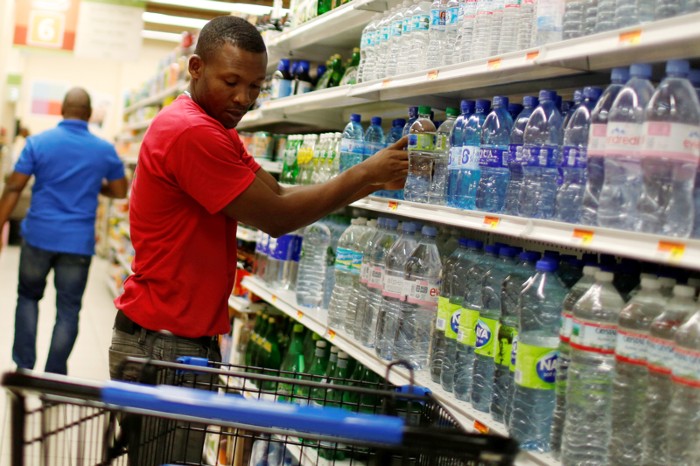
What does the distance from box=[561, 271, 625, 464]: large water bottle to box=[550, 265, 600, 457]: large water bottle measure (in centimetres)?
5

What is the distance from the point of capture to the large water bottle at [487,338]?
7.83 ft

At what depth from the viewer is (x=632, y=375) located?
1816 mm

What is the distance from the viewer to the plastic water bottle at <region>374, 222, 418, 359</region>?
2.91 metres

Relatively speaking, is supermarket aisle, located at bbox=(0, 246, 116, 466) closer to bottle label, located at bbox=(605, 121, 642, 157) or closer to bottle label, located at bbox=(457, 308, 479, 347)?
bottle label, located at bbox=(457, 308, 479, 347)

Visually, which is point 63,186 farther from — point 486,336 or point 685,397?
point 685,397

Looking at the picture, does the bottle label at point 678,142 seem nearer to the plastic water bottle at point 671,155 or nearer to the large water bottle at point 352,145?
the plastic water bottle at point 671,155

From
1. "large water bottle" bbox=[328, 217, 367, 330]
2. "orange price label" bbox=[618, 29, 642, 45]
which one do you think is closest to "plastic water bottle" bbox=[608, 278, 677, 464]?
"orange price label" bbox=[618, 29, 642, 45]

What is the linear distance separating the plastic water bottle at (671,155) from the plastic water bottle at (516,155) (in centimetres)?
51

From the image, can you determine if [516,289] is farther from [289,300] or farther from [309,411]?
[289,300]

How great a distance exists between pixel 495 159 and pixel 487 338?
549 mm

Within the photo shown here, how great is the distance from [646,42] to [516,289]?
0.94m

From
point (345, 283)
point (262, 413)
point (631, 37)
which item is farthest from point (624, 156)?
point (345, 283)

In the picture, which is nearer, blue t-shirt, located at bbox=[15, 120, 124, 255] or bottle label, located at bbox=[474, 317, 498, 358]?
bottle label, located at bbox=[474, 317, 498, 358]

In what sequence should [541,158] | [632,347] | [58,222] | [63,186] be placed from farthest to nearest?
[63,186]
[58,222]
[541,158]
[632,347]
